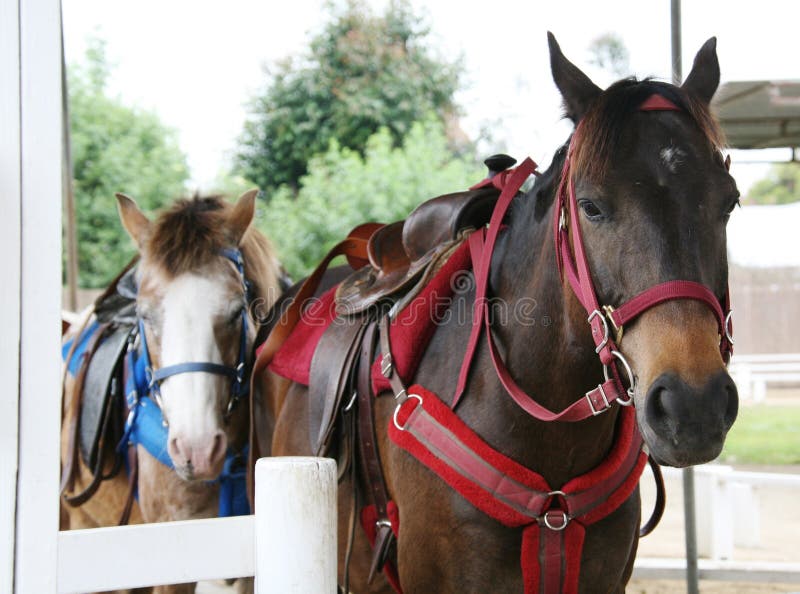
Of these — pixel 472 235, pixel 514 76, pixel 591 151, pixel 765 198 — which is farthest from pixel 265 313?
pixel 765 198

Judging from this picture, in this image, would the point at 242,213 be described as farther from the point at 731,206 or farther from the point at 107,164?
the point at 107,164

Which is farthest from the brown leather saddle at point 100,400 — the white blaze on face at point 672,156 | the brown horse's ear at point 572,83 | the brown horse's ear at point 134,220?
the white blaze on face at point 672,156

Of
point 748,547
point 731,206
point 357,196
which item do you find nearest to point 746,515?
point 748,547

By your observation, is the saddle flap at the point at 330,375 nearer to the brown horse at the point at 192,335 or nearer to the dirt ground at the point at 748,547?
the brown horse at the point at 192,335

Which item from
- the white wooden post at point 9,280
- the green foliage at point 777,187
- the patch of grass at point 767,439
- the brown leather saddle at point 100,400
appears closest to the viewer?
the white wooden post at point 9,280

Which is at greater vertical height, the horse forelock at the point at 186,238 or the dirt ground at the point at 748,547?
the horse forelock at the point at 186,238

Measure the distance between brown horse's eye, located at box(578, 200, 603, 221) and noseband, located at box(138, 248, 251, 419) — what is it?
1632 mm

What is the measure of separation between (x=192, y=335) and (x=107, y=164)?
41.4ft

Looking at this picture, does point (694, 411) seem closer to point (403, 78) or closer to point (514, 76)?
point (403, 78)

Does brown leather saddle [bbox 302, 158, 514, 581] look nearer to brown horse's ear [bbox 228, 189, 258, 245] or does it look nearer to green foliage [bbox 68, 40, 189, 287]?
brown horse's ear [bbox 228, 189, 258, 245]

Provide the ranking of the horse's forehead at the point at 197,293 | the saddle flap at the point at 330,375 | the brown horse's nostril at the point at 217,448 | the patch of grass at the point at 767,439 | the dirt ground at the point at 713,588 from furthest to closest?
the patch of grass at the point at 767,439, the dirt ground at the point at 713,588, the horse's forehead at the point at 197,293, the brown horse's nostril at the point at 217,448, the saddle flap at the point at 330,375

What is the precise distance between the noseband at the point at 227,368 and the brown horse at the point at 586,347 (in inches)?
32.8

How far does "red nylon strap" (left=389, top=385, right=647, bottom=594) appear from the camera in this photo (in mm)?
1852

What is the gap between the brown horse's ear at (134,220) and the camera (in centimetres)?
324
